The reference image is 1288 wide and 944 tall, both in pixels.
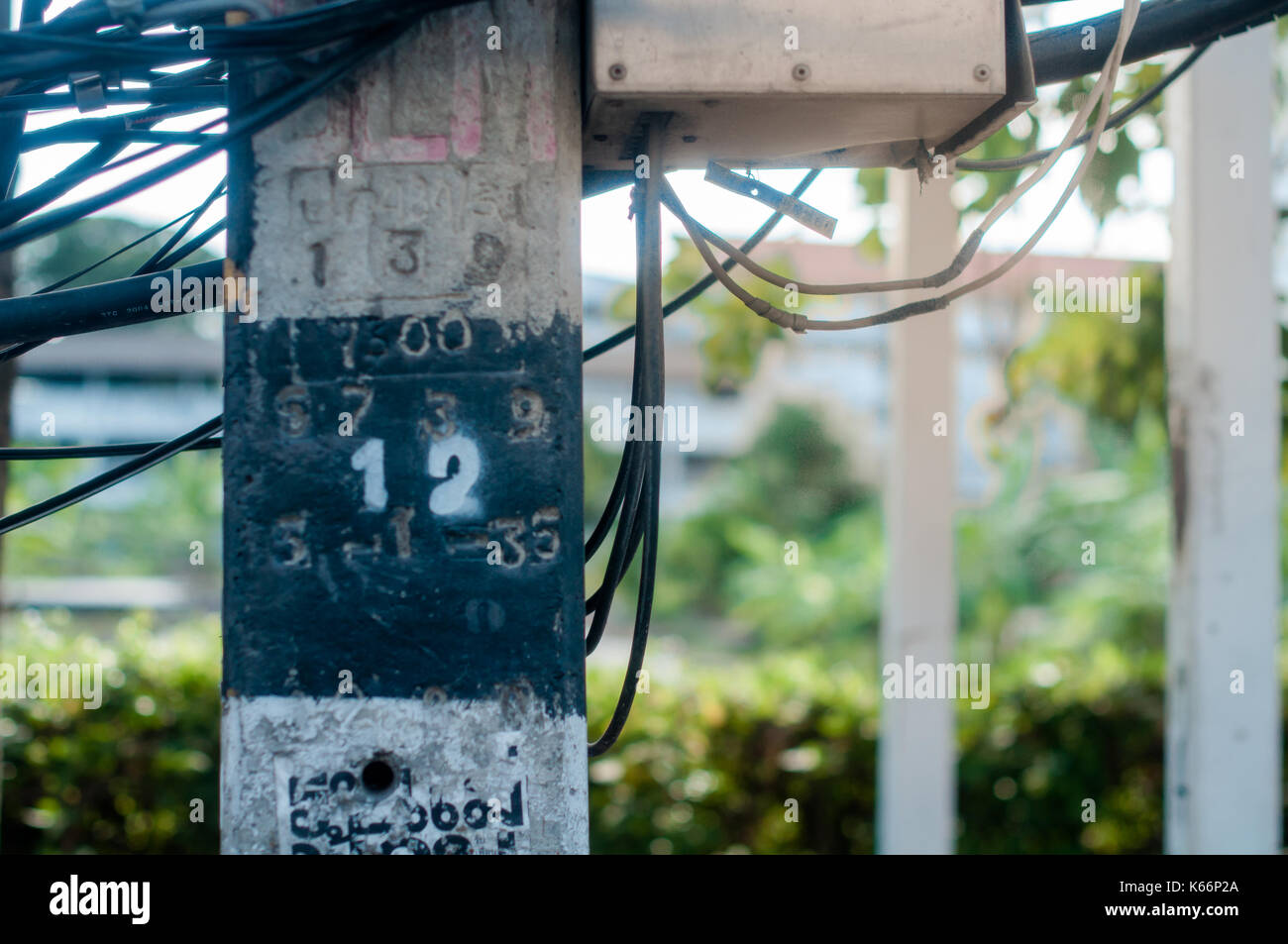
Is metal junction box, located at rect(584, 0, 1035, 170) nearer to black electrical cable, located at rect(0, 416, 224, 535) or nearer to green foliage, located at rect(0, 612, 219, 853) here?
black electrical cable, located at rect(0, 416, 224, 535)

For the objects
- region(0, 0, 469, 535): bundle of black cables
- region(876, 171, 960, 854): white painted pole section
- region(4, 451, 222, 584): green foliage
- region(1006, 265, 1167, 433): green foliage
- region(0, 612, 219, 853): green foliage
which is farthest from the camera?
region(4, 451, 222, 584): green foliage

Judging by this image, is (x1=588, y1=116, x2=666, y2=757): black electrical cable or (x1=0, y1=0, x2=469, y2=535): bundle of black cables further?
(x1=588, y1=116, x2=666, y2=757): black electrical cable

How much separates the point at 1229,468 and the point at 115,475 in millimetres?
3480

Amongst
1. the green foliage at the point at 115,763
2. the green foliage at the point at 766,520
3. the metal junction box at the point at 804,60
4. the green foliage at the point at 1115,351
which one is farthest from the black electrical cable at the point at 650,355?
the green foliage at the point at 766,520

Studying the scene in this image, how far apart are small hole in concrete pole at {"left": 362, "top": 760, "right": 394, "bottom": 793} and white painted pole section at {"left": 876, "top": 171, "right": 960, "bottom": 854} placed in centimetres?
309

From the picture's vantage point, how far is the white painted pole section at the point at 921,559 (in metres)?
4.13

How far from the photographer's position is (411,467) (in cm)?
145

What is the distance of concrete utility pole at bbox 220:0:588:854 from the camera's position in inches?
55.8

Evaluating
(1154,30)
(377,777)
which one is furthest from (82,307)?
(1154,30)

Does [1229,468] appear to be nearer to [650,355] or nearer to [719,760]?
[719,760]

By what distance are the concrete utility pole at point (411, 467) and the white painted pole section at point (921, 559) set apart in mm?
2948

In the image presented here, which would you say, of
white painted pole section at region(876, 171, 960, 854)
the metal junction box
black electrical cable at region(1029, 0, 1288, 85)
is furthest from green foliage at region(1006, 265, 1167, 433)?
the metal junction box
